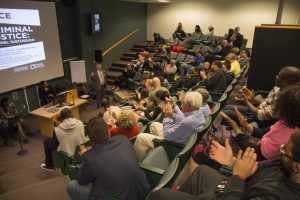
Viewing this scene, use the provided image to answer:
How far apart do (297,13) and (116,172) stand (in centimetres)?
1253

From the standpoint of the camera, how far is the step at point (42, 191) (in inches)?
130

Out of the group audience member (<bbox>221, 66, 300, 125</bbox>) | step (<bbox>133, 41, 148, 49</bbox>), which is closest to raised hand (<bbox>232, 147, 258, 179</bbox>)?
audience member (<bbox>221, 66, 300, 125</bbox>)

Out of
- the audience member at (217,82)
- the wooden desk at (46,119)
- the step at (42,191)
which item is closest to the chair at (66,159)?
the step at (42,191)

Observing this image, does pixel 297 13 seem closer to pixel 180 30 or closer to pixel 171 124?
pixel 180 30

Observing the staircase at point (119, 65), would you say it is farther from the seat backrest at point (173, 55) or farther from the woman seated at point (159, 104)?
the woman seated at point (159, 104)

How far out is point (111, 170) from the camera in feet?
6.57

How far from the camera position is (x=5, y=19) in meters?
5.69

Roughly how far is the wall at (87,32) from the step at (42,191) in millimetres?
3334

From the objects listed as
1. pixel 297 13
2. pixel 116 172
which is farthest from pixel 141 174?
pixel 297 13

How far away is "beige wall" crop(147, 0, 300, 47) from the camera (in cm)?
1116

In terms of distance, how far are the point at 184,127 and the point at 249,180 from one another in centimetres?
146

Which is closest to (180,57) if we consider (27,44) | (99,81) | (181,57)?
(181,57)

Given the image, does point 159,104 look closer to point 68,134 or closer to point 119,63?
point 68,134

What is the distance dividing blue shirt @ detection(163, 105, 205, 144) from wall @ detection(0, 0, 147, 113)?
195 inches
